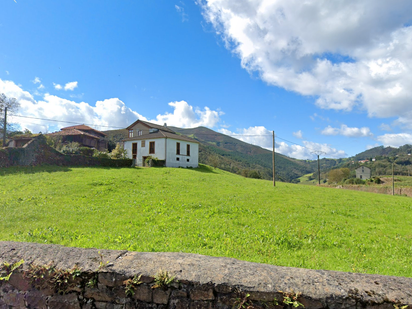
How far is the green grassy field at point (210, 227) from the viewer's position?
221 inches

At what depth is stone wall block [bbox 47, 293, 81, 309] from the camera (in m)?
2.67

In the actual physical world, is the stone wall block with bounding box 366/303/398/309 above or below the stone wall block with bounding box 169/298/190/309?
above

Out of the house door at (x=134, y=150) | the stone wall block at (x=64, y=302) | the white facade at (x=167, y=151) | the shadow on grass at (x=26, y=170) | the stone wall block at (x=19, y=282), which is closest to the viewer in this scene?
the stone wall block at (x=64, y=302)

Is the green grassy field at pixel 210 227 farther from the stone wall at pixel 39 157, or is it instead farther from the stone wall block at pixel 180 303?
the stone wall at pixel 39 157

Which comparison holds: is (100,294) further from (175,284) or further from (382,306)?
(382,306)

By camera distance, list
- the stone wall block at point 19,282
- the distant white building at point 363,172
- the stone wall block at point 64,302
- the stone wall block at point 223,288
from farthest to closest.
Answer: the distant white building at point 363,172 → the stone wall block at point 19,282 → the stone wall block at point 64,302 → the stone wall block at point 223,288

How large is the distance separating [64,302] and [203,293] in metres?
1.72

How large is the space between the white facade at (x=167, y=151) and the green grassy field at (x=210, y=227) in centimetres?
1867

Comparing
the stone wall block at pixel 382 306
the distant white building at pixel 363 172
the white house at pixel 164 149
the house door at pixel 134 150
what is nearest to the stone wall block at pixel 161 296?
the stone wall block at pixel 382 306

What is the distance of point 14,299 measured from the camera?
2.81 metres

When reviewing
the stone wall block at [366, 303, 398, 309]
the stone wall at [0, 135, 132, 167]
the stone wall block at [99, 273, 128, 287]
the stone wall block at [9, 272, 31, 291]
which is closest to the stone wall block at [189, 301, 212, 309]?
the stone wall block at [99, 273, 128, 287]

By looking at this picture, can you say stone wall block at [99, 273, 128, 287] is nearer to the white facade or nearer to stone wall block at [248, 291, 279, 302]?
stone wall block at [248, 291, 279, 302]

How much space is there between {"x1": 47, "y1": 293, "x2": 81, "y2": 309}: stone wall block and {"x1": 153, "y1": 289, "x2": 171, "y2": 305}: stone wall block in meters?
1.00

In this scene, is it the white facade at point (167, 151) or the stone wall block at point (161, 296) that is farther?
the white facade at point (167, 151)
